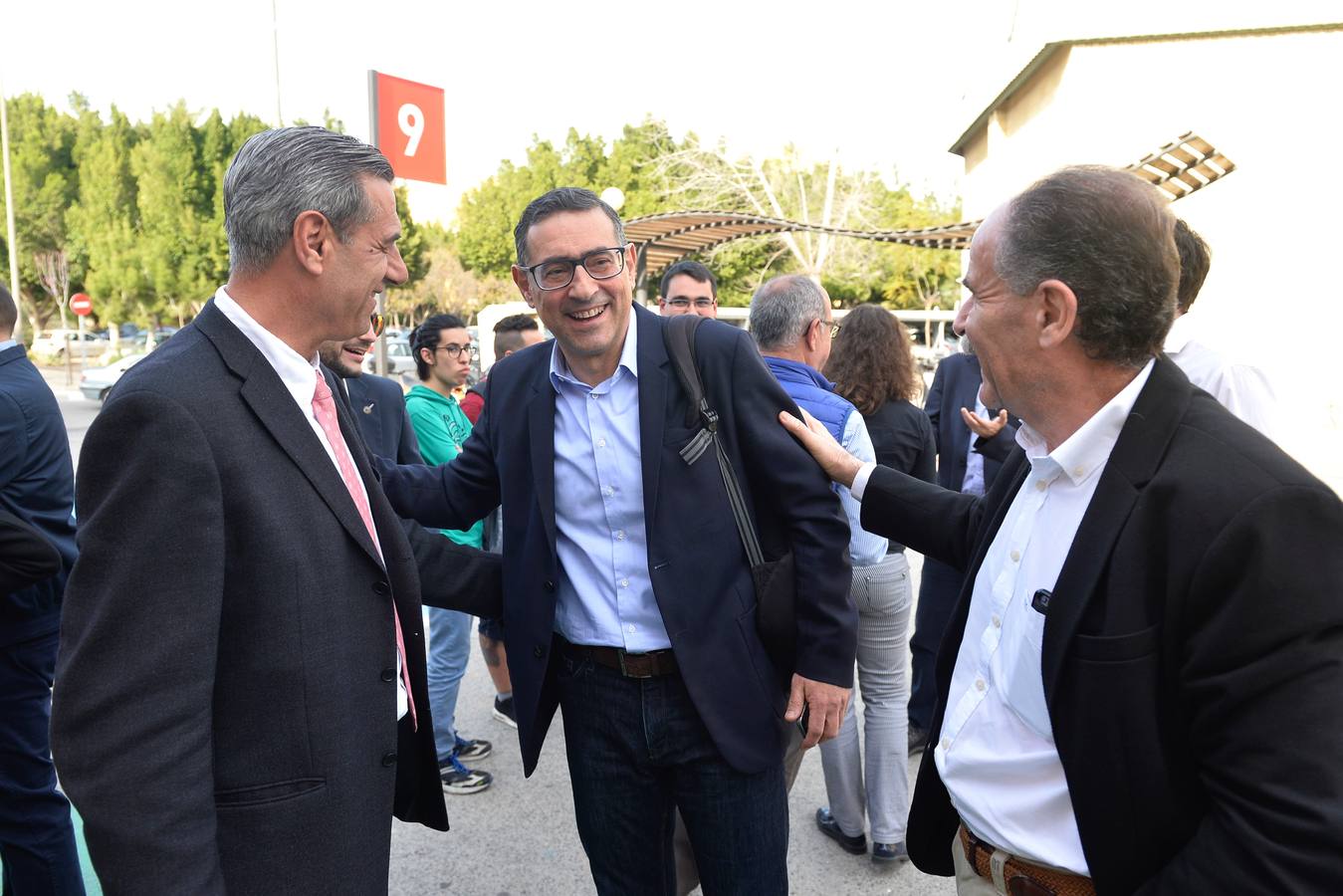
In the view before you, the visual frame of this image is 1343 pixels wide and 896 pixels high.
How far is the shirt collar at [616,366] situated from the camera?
2293 mm

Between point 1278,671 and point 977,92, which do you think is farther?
point 977,92

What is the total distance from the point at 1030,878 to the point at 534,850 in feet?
8.53

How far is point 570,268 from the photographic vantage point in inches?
88.0

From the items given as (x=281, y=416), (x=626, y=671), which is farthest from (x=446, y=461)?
(x=281, y=416)

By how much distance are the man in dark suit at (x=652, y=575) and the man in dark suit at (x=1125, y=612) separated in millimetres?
527

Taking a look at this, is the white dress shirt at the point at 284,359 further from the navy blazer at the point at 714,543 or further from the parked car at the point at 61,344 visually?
the parked car at the point at 61,344

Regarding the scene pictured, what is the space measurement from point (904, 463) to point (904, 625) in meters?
0.72

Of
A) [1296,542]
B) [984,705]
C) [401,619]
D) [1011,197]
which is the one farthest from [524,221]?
[1296,542]

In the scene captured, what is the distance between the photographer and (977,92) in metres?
14.9

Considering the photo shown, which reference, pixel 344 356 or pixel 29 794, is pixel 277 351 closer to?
pixel 344 356

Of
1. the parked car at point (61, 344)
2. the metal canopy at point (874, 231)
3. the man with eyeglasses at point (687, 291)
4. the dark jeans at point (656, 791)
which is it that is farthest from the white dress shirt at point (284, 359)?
the parked car at point (61, 344)

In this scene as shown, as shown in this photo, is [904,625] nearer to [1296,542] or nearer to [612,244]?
[612,244]

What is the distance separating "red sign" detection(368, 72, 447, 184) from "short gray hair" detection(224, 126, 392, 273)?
508 centimetres

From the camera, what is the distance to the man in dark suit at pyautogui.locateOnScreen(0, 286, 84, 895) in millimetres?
2654
